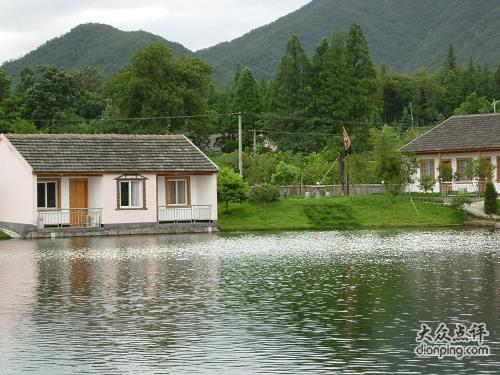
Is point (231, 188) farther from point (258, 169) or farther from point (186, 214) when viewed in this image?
point (258, 169)

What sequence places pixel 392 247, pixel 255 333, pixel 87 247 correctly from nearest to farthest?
pixel 255 333 < pixel 392 247 < pixel 87 247

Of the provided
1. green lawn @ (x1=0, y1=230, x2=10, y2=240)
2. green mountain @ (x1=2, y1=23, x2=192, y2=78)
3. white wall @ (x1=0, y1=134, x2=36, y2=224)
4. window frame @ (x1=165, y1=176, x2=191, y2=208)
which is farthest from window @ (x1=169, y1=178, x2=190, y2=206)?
green mountain @ (x1=2, y1=23, x2=192, y2=78)

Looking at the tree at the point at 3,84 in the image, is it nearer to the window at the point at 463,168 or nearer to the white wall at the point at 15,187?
the white wall at the point at 15,187

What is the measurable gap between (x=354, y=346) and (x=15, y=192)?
38041 mm

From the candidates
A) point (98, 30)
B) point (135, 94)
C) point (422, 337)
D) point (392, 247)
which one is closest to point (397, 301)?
point (422, 337)

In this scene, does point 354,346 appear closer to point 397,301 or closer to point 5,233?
point 397,301

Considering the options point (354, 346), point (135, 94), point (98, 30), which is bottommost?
point (354, 346)

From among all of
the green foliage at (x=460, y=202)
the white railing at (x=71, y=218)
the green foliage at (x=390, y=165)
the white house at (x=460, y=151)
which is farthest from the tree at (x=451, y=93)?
the white railing at (x=71, y=218)

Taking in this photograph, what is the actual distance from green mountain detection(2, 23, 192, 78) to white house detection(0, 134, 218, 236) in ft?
385

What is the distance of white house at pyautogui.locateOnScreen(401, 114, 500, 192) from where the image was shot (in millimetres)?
63906

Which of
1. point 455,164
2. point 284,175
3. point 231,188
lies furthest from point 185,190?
point 455,164

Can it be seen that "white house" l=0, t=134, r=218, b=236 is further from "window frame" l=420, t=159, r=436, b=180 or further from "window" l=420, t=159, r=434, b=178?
"window" l=420, t=159, r=434, b=178

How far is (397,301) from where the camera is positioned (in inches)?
840

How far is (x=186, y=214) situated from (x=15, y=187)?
9249 mm
